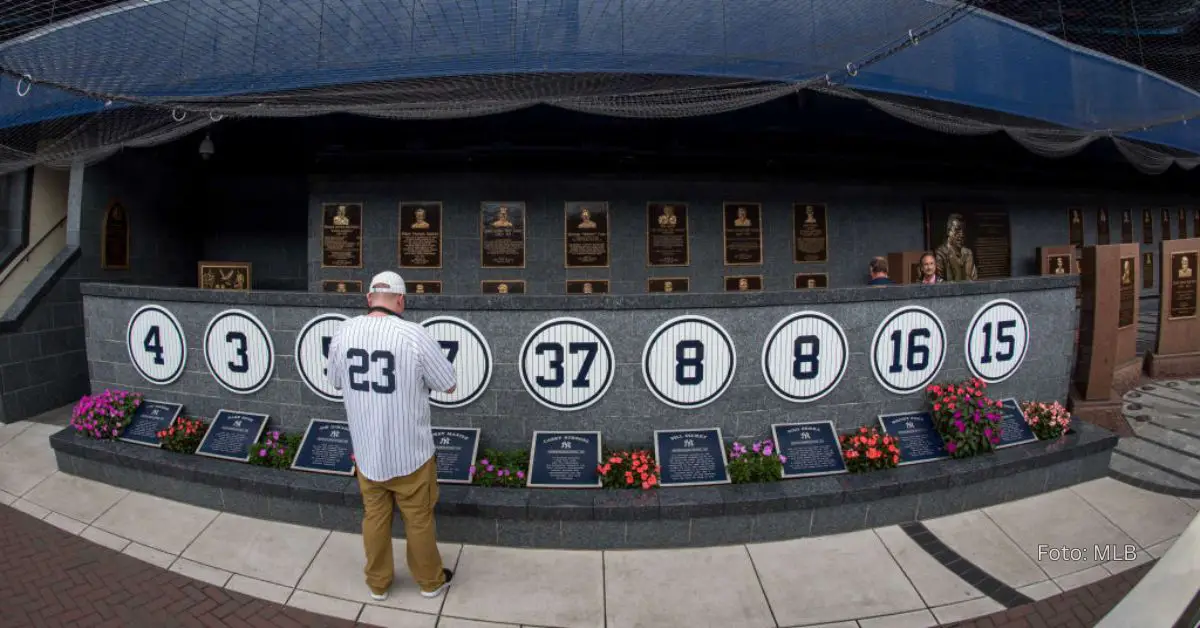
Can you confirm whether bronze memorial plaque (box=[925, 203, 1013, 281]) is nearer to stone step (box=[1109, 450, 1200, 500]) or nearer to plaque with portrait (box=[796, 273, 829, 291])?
plaque with portrait (box=[796, 273, 829, 291])

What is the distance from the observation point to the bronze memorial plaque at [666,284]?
392 inches

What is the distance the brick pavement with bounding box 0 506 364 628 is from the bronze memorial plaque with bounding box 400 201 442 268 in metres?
6.14

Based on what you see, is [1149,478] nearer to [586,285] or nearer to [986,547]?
[986,547]

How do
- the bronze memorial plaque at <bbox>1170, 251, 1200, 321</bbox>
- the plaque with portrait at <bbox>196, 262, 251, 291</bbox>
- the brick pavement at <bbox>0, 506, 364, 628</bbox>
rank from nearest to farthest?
the brick pavement at <bbox>0, 506, 364, 628</bbox> → the bronze memorial plaque at <bbox>1170, 251, 1200, 321</bbox> → the plaque with portrait at <bbox>196, 262, 251, 291</bbox>

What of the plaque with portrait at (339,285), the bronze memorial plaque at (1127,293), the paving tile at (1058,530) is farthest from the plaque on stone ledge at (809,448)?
the plaque with portrait at (339,285)

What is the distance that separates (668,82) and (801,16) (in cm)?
196

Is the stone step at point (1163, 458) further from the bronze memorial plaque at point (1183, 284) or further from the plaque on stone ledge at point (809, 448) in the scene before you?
the bronze memorial plaque at point (1183, 284)

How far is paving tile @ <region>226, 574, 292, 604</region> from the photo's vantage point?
3.84 meters

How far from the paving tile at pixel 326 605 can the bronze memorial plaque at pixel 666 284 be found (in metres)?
7.20

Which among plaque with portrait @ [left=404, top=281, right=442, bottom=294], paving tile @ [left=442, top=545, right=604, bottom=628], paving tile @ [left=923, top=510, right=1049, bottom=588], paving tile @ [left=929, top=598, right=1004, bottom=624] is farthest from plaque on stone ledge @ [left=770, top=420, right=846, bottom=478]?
plaque with portrait @ [left=404, top=281, right=442, bottom=294]

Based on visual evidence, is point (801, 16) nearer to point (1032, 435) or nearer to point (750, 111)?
point (750, 111)

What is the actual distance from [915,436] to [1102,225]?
585 inches

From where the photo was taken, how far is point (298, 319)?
524cm

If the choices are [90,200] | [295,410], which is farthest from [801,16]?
[90,200]
